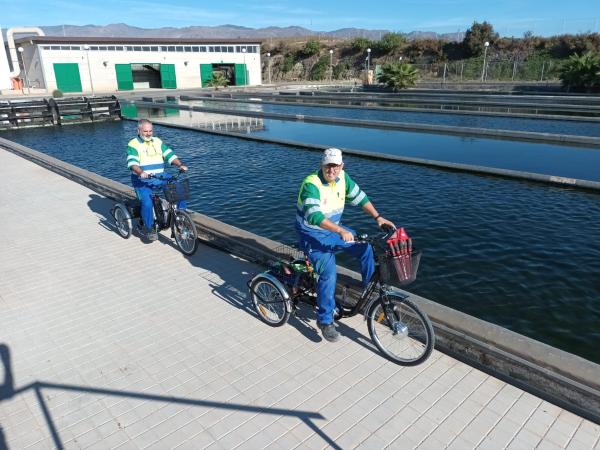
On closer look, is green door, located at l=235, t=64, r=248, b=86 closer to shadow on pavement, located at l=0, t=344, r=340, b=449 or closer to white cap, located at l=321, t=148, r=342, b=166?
white cap, located at l=321, t=148, r=342, b=166

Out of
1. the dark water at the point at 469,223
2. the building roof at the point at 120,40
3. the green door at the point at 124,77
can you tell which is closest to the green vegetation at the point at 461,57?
the building roof at the point at 120,40

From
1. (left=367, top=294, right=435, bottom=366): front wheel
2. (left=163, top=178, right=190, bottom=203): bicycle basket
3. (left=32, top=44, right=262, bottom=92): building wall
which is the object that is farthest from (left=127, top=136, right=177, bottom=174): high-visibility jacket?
(left=32, top=44, right=262, bottom=92): building wall

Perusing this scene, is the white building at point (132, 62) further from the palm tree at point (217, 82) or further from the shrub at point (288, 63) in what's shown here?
the shrub at point (288, 63)

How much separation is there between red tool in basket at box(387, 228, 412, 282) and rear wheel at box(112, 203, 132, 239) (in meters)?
5.26

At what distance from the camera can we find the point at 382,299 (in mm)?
4402

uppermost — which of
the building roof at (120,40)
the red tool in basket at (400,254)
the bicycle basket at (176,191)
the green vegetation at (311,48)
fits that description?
the building roof at (120,40)

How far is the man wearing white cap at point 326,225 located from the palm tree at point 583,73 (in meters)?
36.2

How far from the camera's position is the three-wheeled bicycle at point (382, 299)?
404 cm

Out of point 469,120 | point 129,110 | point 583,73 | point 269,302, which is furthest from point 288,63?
point 269,302

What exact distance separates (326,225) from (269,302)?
140 cm

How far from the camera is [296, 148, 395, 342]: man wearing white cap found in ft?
13.9

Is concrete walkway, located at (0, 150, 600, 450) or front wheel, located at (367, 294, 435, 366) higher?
front wheel, located at (367, 294, 435, 366)

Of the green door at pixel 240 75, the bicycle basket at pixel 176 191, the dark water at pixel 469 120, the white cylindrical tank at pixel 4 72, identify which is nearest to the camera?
the bicycle basket at pixel 176 191

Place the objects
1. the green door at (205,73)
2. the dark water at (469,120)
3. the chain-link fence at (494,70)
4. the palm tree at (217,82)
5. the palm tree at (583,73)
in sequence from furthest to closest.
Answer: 1. the green door at (205,73)
2. the palm tree at (217,82)
3. the chain-link fence at (494,70)
4. the palm tree at (583,73)
5. the dark water at (469,120)
